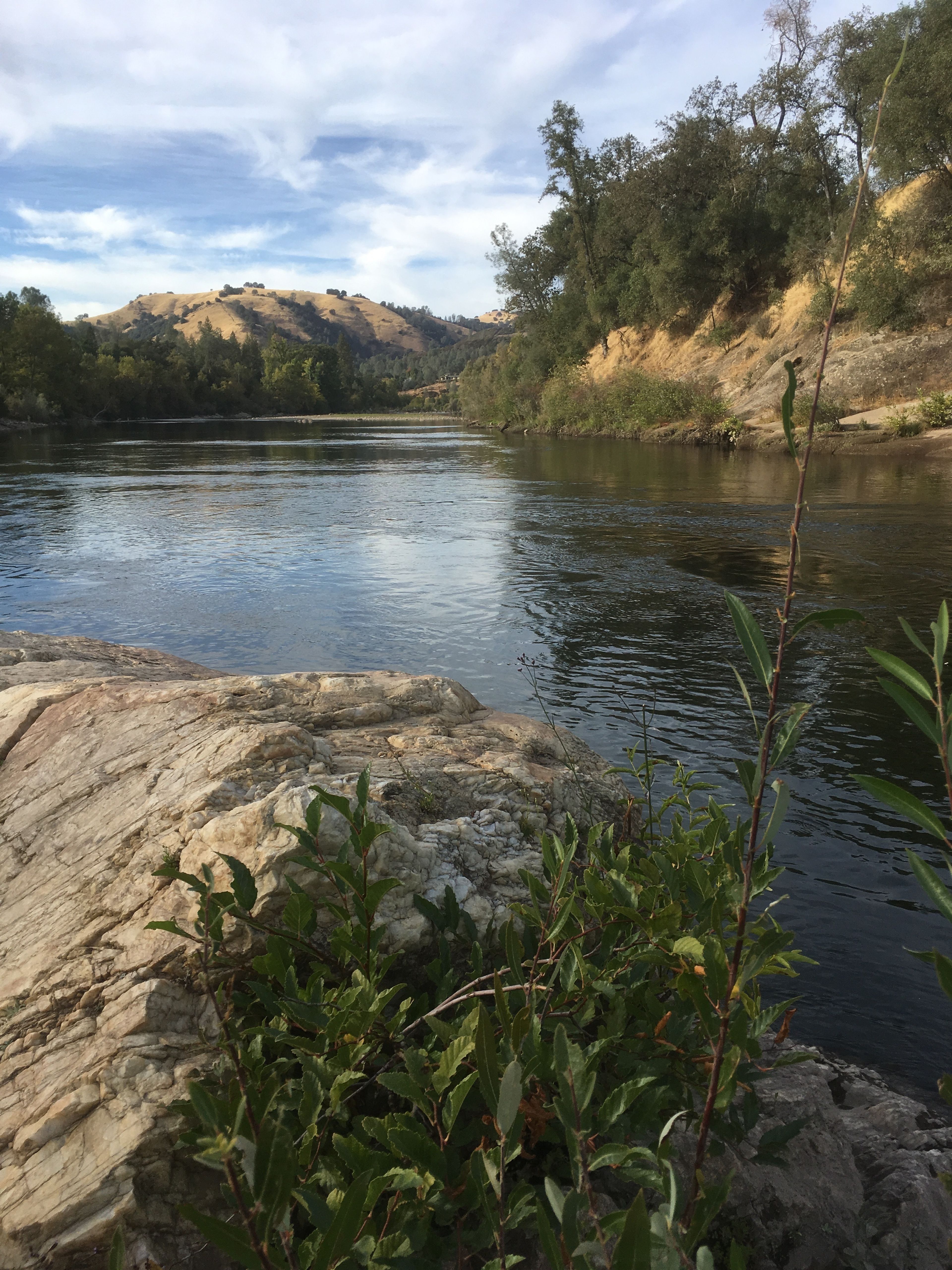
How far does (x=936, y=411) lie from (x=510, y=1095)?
32973 mm

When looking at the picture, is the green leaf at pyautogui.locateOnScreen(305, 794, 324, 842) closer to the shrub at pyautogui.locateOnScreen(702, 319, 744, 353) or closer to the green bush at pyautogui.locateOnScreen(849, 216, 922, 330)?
the green bush at pyautogui.locateOnScreen(849, 216, 922, 330)

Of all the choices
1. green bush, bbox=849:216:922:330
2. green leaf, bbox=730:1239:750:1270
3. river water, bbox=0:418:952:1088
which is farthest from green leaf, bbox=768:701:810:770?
green bush, bbox=849:216:922:330

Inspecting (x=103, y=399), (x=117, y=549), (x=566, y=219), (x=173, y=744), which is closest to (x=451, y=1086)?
(x=173, y=744)

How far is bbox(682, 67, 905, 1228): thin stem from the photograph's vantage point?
3.53 ft

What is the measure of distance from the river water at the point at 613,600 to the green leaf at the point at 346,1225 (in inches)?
102

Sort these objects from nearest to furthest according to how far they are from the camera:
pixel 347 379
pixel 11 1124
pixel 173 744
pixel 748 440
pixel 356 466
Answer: pixel 11 1124 → pixel 173 744 → pixel 356 466 → pixel 748 440 → pixel 347 379

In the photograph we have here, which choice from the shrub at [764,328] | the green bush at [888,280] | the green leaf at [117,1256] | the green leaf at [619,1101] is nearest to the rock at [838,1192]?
the green leaf at [619,1101]

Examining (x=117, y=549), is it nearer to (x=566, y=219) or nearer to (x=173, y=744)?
(x=173, y=744)

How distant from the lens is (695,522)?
1680cm

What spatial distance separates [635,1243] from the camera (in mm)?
998

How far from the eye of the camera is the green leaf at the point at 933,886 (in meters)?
1.20

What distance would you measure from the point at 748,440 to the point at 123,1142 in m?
37.1

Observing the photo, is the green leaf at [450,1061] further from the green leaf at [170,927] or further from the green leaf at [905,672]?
the green leaf at [905,672]

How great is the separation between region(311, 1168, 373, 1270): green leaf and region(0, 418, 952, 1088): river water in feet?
8.52
